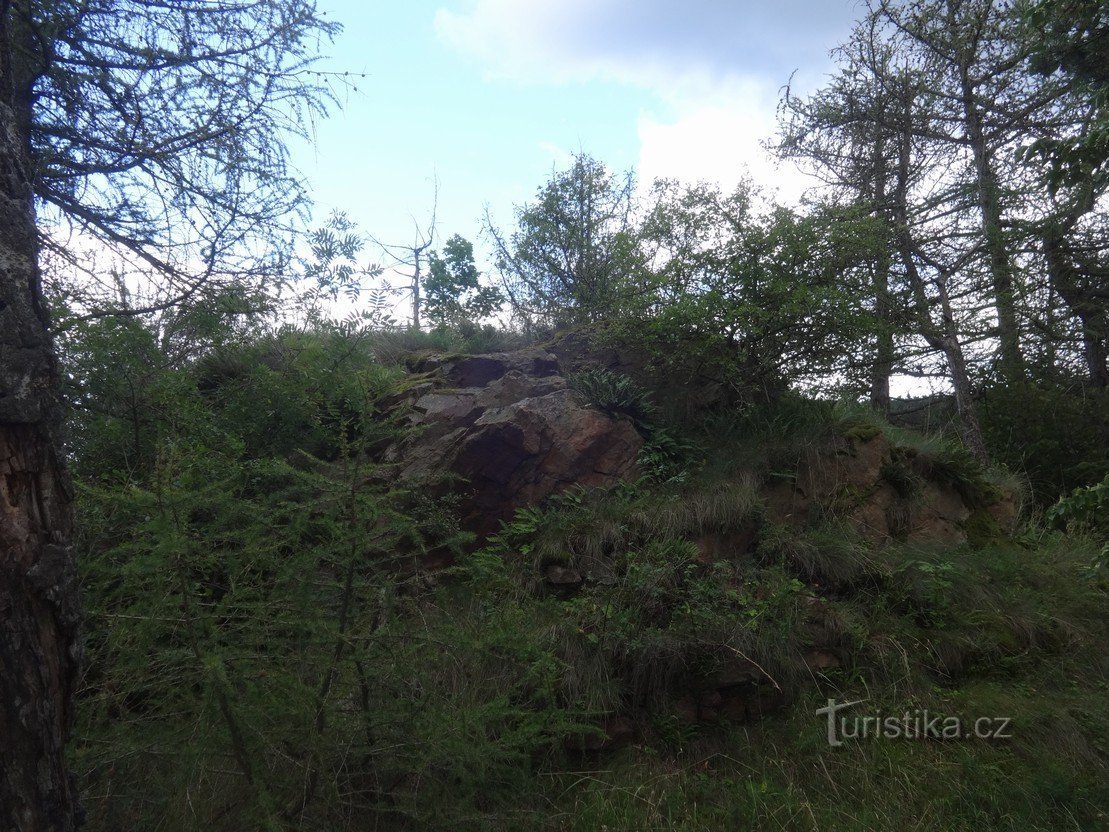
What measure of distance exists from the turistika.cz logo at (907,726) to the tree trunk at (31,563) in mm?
3917

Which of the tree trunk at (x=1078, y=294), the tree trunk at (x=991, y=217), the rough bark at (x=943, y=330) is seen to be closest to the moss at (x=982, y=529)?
the rough bark at (x=943, y=330)

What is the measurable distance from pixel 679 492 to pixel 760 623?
158 cm

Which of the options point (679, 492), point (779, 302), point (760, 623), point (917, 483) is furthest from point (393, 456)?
point (917, 483)

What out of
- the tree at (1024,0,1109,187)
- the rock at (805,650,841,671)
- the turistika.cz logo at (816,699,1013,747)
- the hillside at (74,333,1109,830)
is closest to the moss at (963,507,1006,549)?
the hillside at (74,333,1109,830)

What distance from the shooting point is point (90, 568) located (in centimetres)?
273

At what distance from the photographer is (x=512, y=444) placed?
6020mm

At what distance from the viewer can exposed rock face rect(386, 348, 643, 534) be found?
5.89 m

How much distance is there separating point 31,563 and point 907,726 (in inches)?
180

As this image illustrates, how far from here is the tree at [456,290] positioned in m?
9.62

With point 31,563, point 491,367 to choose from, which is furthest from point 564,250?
point 31,563

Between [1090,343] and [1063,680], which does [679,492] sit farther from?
[1090,343]

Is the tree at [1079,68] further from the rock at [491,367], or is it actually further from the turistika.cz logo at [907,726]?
the rock at [491,367]

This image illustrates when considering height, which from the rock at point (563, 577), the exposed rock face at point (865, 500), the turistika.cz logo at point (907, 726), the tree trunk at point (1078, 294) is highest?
the tree trunk at point (1078, 294)

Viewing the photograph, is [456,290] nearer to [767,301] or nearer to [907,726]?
[767,301]
